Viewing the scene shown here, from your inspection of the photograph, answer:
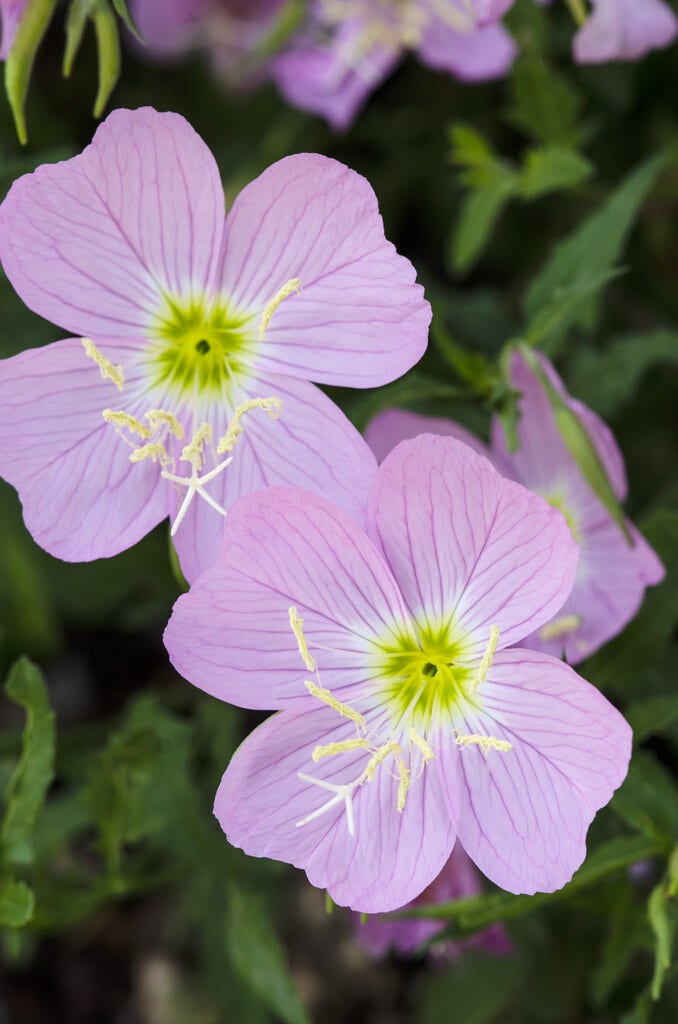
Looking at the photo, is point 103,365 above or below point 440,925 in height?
above

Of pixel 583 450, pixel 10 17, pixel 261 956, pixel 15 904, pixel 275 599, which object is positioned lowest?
pixel 261 956

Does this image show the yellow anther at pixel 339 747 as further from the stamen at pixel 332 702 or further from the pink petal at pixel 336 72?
the pink petal at pixel 336 72

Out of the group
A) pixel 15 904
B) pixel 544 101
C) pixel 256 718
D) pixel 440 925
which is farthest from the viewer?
pixel 256 718

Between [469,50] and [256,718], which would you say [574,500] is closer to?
[469,50]

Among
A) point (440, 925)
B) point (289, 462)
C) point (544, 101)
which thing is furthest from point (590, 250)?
point (440, 925)

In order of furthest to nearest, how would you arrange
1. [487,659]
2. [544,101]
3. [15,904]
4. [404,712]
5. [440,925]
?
[544,101] → [440,925] → [15,904] → [404,712] → [487,659]

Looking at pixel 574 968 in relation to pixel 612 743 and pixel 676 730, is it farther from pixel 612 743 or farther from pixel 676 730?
pixel 612 743

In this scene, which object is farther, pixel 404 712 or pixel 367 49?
pixel 367 49

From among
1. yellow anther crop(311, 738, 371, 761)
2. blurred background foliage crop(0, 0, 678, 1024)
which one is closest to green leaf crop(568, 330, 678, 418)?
blurred background foliage crop(0, 0, 678, 1024)
